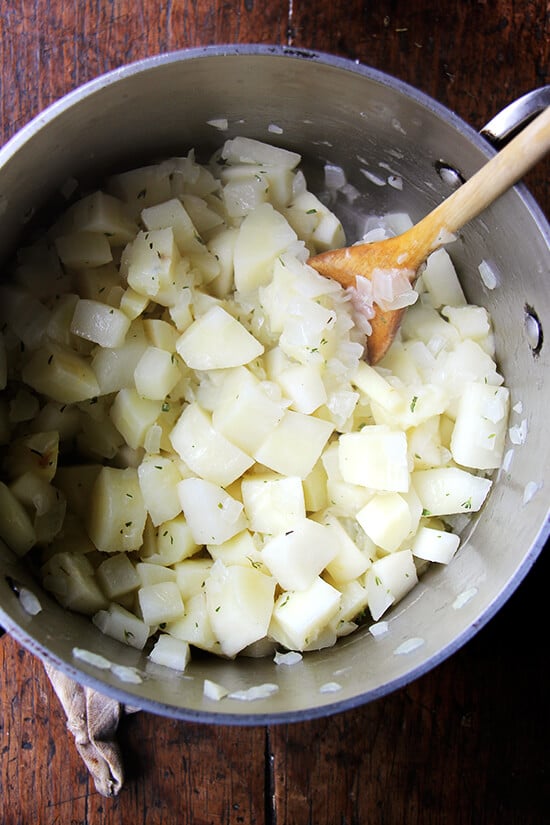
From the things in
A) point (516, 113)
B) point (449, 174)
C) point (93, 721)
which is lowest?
point (93, 721)

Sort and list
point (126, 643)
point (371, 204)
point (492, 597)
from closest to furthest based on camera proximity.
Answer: point (492, 597), point (126, 643), point (371, 204)

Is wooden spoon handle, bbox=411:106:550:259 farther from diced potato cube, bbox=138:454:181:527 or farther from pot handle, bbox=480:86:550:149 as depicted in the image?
diced potato cube, bbox=138:454:181:527

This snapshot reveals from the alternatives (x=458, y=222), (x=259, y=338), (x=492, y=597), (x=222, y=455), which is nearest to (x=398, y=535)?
(x=492, y=597)

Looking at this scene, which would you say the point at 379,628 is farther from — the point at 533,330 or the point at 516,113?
the point at 516,113

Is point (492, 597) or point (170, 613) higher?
point (492, 597)

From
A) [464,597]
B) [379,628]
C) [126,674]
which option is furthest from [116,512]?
[464,597]

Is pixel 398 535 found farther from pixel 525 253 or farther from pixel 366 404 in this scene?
pixel 525 253
